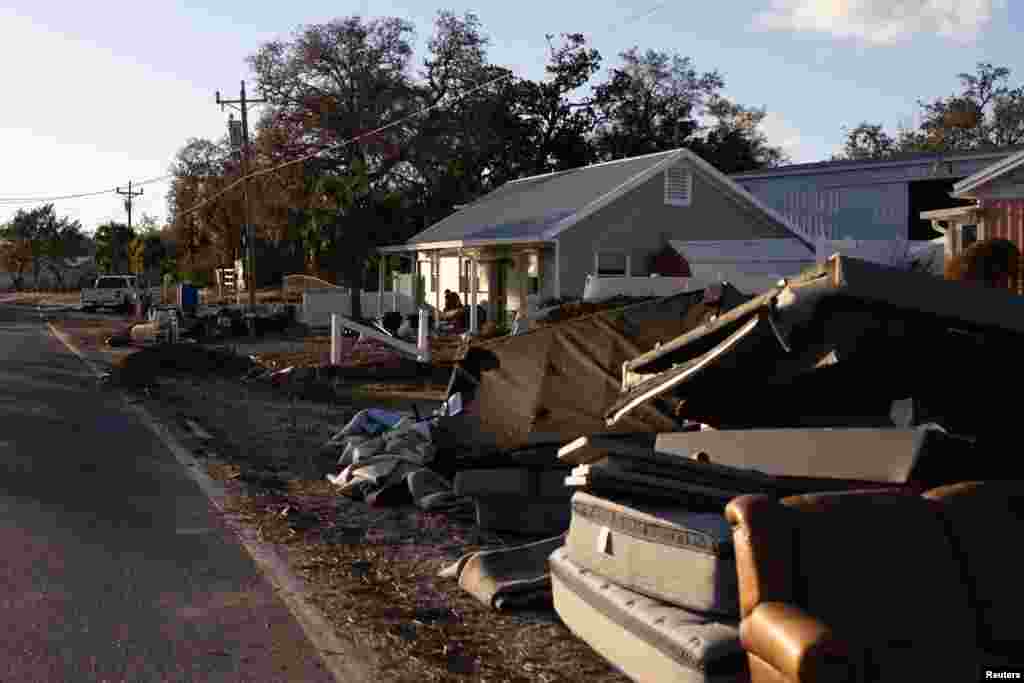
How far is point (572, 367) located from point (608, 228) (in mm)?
21966

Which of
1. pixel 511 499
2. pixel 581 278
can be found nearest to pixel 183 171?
pixel 581 278

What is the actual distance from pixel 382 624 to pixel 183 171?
229 ft

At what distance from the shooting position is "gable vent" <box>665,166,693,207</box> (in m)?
31.9

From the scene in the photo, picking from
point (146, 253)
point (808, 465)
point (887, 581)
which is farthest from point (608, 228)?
point (146, 253)

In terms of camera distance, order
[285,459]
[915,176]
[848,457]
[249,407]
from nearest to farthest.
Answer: [848,457]
[285,459]
[249,407]
[915,176]

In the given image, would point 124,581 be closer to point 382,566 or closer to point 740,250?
point 382,566

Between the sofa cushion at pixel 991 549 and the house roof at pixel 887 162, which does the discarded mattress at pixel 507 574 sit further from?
the house roof at pixel 887 162

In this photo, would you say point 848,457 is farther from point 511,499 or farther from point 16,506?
point 16,506

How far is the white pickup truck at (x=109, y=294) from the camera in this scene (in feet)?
196

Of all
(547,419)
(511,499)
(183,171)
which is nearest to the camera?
(511,499)

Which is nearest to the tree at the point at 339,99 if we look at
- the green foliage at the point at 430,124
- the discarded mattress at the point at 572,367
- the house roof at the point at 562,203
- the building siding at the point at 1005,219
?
the green foliage at the point at 430,124

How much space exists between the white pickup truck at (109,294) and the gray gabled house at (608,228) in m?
29.5

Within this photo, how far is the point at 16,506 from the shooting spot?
9.59 m

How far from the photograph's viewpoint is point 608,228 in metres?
31.3
